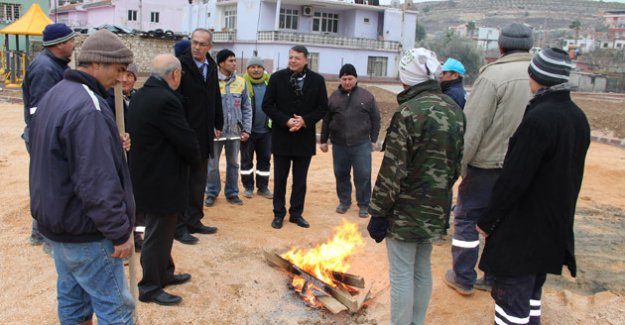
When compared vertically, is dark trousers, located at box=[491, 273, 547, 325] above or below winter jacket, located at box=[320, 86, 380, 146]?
below

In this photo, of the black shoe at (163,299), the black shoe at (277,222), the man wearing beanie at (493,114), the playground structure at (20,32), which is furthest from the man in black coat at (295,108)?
the playground structure at (20,32)

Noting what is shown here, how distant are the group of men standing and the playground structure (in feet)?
67.7

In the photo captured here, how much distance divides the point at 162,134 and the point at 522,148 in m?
2.66

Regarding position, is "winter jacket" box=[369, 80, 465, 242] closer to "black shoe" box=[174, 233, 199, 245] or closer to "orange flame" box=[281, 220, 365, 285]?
"orange flame" box=[281, 220, 365, 285]

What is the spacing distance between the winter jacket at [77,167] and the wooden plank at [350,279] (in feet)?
7.69

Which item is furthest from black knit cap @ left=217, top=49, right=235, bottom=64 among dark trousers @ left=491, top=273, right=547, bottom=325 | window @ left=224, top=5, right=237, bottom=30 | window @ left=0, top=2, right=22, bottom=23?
window @ left=0, top=2, right=22, bottom=23

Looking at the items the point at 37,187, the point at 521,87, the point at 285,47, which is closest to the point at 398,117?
the point at 521,87

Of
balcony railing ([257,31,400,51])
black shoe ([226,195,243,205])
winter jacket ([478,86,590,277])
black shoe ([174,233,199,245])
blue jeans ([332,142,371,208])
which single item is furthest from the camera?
balcony railing ([257,31,400,51])

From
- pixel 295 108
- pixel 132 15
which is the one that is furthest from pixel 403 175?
pixel 132 15

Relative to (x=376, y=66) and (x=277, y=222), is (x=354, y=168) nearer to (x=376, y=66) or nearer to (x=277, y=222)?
(x=277, y=222)

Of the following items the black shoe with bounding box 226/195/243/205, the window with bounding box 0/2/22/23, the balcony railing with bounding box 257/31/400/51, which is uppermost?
the window with bounding box 0/2/22/23

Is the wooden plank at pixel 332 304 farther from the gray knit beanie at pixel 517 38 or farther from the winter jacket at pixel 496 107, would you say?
the gray knit beanie at pixel 517 38

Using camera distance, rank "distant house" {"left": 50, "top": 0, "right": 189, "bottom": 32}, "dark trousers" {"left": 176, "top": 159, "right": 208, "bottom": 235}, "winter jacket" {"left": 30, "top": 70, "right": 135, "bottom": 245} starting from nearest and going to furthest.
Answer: "winter jacket" {"left": 30, "top": 70, "right": 135, "bottom": 245} → "dark trousers" {"left": 176, "top": 159, "right": 208, "bottom": 235} → "distant house" {"left": 50, "top": 0, "right": 189, "bottom": 32}

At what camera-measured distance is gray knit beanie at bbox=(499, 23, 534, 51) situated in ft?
14.3
